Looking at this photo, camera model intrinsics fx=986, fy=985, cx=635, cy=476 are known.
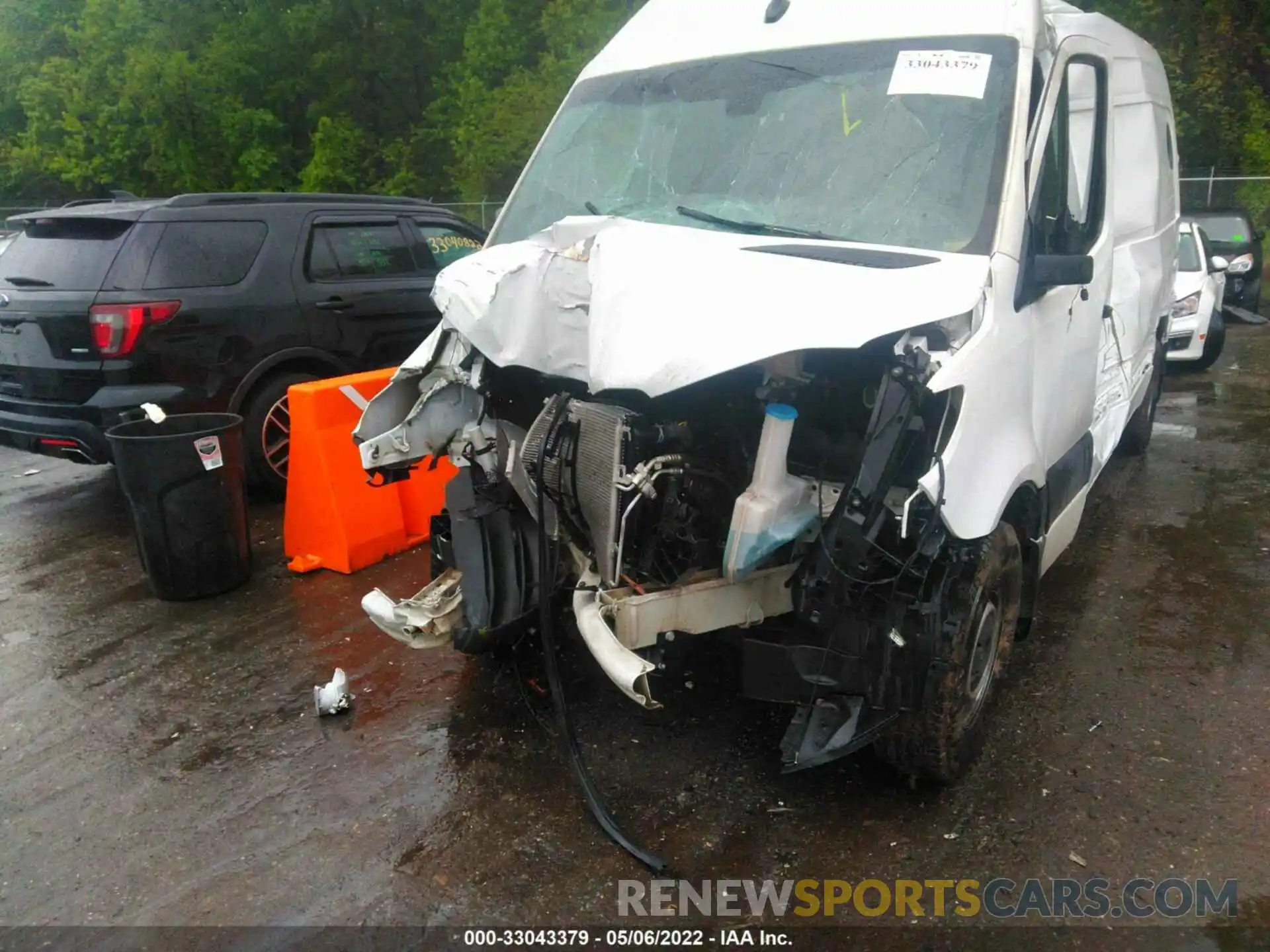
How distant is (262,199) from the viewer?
6750 mm

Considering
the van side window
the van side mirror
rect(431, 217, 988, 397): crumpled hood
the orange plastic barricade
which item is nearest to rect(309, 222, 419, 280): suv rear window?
the orange plastic barricade

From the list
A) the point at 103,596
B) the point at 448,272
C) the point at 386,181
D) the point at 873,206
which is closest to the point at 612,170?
the point at 448,272

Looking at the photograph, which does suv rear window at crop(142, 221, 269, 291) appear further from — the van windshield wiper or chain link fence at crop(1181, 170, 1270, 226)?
chain link fence at crop(1181, 170, 1270, 226)

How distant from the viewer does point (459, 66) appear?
963 inches

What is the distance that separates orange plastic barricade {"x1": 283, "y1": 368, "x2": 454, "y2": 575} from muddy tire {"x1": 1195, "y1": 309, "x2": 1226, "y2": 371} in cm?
886

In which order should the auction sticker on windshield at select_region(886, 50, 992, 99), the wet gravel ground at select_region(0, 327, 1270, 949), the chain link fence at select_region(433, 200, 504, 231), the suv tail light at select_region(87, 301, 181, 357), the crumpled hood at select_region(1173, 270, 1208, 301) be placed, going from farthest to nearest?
the chain link fence at select_region(433, 200, 504, 231), the crumpled hood at select_region(1173, 270, 1208, 301), the suv tail light at select_region(87, 301, 181, 357), the auction sticker on windshield at select_region(886, 50, 992, 99), the wet gravel ground at select_region(0, 327, 1270, 949)

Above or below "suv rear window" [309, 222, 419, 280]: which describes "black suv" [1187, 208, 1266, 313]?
below

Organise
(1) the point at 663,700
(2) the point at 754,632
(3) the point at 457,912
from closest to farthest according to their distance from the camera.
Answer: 1. (3) the point at 457,912
2. (2) the point at 754,632
3. (1) the point at 663,700

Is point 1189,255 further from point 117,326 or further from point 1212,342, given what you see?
point 117,326

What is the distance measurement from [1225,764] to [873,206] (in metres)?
2.35

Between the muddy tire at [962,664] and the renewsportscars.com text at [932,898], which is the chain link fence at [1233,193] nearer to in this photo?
the muddy tire at [962,664]

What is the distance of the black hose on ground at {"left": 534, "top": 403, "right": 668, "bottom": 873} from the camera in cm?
318

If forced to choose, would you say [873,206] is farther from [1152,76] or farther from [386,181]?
[386,181]

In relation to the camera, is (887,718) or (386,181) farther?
(386,181)
